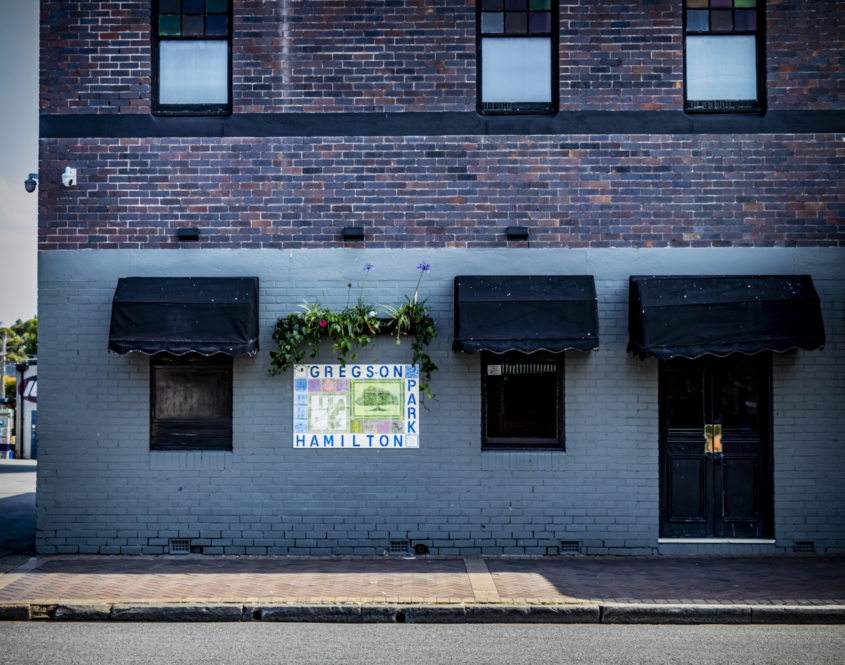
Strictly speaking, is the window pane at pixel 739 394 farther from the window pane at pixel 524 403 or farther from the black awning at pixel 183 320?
the black awning at pixel 183 320

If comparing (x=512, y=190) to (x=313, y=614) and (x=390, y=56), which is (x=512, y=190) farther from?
(x=313, y=614)

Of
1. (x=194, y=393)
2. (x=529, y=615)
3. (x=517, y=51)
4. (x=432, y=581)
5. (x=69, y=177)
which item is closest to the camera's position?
(x=529, y=615)

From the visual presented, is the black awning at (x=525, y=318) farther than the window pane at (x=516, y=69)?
No

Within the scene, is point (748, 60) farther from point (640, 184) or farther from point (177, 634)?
point (177, 634)

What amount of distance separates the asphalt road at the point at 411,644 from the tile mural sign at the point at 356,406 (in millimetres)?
2521

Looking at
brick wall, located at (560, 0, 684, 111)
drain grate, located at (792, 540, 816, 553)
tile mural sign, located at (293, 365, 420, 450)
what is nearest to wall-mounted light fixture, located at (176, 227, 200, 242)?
tile mural sign, located at (293, 365, 420, 450)

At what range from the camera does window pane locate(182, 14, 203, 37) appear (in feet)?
28.7

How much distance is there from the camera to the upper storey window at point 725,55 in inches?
341

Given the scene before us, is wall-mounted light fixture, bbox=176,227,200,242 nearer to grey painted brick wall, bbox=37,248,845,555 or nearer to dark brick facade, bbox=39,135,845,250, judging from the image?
dark brick facade, bbox=39,135,845,250

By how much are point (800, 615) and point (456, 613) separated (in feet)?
9.87

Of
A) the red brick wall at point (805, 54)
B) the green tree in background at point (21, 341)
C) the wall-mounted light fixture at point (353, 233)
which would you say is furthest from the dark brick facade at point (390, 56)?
the green tree in background at point (21, 341)

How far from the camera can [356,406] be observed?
27.7 ft

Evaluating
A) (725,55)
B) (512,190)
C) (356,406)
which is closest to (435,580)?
(356,406)

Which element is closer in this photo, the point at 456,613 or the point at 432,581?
the point at 456,613
